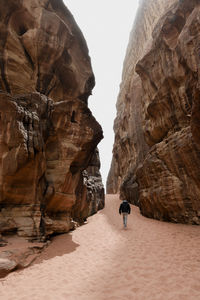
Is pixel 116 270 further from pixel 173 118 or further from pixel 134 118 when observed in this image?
pixel 134 118

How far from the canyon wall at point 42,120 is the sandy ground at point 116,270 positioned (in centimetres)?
272

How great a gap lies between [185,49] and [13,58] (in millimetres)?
13271

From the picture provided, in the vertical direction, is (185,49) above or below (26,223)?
above

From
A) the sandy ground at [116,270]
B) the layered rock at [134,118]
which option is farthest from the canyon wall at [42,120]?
the layered rock at [134,118]

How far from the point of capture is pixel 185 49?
12.4 metres

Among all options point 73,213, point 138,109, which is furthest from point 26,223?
point 138,109

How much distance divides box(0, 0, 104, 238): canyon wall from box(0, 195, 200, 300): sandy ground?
8.94ft

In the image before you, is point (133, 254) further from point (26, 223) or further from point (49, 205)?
point (49, 205)

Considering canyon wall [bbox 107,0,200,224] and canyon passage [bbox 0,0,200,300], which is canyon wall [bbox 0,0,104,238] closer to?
canyon passage [bbox 0,0,200,300]

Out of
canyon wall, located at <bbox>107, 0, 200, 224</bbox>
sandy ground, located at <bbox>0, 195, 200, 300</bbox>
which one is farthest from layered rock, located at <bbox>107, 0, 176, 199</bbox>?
sandy ground, located at <bbox>0, 195, 200, 300</bbox>

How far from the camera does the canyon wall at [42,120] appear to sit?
394 inches

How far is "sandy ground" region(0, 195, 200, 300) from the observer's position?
5301 mm

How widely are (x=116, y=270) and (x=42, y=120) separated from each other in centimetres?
993

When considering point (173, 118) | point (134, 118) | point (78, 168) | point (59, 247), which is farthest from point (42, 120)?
point (134, 118)
